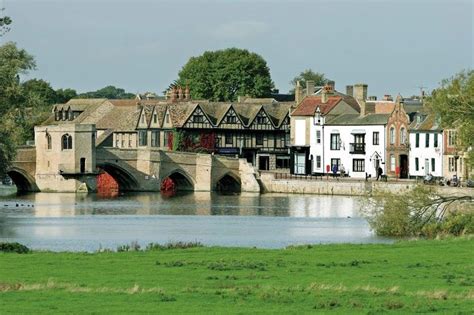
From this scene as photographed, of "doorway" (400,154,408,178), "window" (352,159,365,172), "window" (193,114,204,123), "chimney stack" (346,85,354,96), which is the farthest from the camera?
"chimney stack" (346,85,354,96)

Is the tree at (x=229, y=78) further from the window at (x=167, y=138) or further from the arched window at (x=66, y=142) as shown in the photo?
the arched window at (x=66, y=142)

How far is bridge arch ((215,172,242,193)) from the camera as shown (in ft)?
385

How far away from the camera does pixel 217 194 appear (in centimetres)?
11181

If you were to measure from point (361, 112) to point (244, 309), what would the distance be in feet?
314

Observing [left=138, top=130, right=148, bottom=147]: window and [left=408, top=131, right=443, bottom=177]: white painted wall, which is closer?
[left=408, top=131, right=443, bottom=177]: white painted wall

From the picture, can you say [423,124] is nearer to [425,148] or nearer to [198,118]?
[425,148]

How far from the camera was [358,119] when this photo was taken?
119500 mm

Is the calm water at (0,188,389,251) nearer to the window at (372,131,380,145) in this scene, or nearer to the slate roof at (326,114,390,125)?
the window at (372,131,380,145)

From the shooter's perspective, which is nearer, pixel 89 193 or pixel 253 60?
pixel 89 193

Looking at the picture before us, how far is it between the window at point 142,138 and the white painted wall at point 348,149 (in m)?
19.5

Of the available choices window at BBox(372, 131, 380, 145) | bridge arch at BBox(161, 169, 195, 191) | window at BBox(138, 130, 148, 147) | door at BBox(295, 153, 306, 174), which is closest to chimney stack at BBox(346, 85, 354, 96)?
door at BBox(295, 153, 306, 174)

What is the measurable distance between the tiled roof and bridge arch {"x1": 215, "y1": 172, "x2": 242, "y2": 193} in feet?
31.7

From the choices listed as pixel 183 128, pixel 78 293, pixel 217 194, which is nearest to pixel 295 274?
pixel 78 293

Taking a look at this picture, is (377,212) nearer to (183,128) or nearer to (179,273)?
(179,273)
